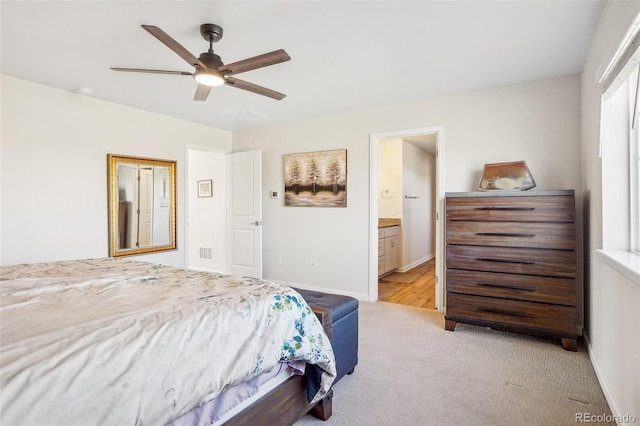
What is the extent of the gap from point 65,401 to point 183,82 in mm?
2908

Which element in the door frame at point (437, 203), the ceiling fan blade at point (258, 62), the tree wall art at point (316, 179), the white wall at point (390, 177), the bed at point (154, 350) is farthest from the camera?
the white wall at point (390, 177)

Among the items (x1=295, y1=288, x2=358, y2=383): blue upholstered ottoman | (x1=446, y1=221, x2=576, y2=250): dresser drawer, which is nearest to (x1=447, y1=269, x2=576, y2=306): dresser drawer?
(x1=446, y1=221, x2=576, y2=250): dresser drawer

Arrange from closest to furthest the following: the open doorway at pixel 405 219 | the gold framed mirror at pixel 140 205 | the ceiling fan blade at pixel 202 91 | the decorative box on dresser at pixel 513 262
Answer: the ceiling fan blade at pixel 202 91
the decorative box on dresser at pixel 513 262
the gold framed mirror at pixel 140 205
the open doorway at pixel 405 219

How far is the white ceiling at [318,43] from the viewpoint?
195cm

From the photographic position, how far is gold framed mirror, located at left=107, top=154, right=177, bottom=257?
144 inches

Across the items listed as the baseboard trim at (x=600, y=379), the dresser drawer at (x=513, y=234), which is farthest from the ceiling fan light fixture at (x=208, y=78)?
the baseboard trim at (x=600, y=379)

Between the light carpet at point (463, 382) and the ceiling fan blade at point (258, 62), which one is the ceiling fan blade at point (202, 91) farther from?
the light carpet at point (463, 382)

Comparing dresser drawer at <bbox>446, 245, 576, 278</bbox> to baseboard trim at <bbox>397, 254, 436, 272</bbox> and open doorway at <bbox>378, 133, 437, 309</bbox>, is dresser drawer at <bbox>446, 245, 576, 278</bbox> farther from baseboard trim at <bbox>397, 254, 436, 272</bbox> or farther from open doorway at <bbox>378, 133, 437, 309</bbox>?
baseboard trim at <bbox>397, 254, 436, 272</bbox>

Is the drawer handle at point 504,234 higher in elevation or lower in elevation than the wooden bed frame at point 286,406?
higher

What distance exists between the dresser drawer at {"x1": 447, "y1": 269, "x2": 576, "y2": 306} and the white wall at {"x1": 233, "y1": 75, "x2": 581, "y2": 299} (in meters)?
0.51

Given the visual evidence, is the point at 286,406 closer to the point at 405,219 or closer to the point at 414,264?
the point at 405,219

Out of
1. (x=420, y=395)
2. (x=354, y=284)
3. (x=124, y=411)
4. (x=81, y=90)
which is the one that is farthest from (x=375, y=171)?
(x=124, y=411)

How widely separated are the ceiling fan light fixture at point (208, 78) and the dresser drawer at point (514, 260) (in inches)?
94.0

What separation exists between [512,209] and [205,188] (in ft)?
15.4
